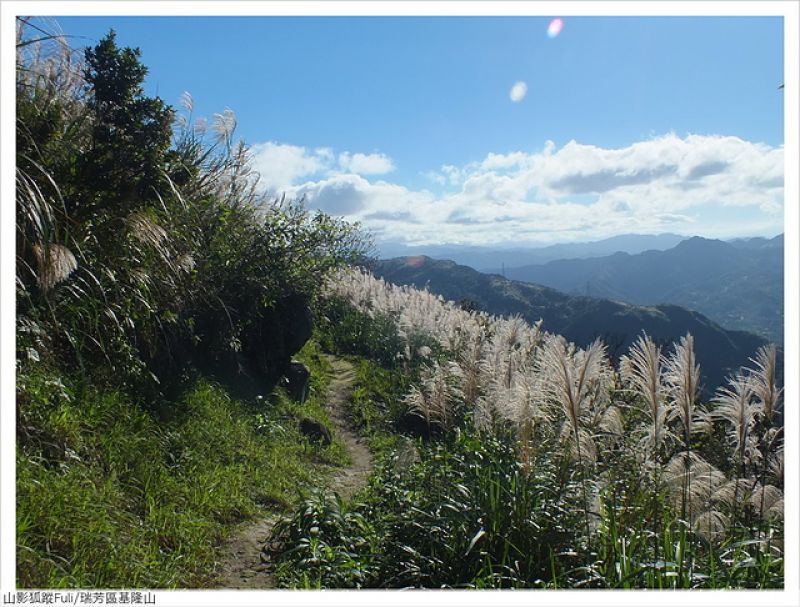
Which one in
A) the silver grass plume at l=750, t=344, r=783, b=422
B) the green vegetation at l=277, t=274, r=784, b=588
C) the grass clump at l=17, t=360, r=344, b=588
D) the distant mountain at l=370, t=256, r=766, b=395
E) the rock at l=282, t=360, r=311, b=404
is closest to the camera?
the grass clump at l=17, t=360, r=344, b=588

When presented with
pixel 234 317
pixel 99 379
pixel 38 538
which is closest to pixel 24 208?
pixel 99 379

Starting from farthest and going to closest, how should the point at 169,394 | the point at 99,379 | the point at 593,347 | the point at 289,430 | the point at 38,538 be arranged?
the point at 289,430 < the point at 169,394 < the point at 99,379 < the point at 593,347 < the point at 38,538

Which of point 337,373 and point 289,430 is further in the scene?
point 337,373

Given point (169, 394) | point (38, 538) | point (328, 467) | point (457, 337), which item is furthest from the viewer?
point (457, 337)

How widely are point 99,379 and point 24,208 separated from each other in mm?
1664

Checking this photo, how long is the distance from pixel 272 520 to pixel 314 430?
10.3 feet

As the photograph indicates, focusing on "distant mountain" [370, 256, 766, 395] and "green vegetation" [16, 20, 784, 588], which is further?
"distant mountain" [370, 256, 766, 395]

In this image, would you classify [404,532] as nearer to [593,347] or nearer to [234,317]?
[593,347]

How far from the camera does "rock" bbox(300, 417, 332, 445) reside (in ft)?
24.5

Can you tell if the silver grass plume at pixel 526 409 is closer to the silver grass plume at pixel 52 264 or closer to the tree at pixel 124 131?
the silver grass plume at pixel 52 264

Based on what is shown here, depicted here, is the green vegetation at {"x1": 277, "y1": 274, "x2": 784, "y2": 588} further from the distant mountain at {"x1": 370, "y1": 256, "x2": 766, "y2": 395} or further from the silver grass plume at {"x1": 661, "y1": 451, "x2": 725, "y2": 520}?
the distant mountain at {"x1": 370, "y1": 256, "x2": 766, "y2": 395}

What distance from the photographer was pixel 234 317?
762cm

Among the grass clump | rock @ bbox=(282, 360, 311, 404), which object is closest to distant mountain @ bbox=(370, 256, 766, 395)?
rock @ bbox=(282, 360, 311, 404)

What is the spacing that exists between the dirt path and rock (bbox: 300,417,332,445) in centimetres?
45
